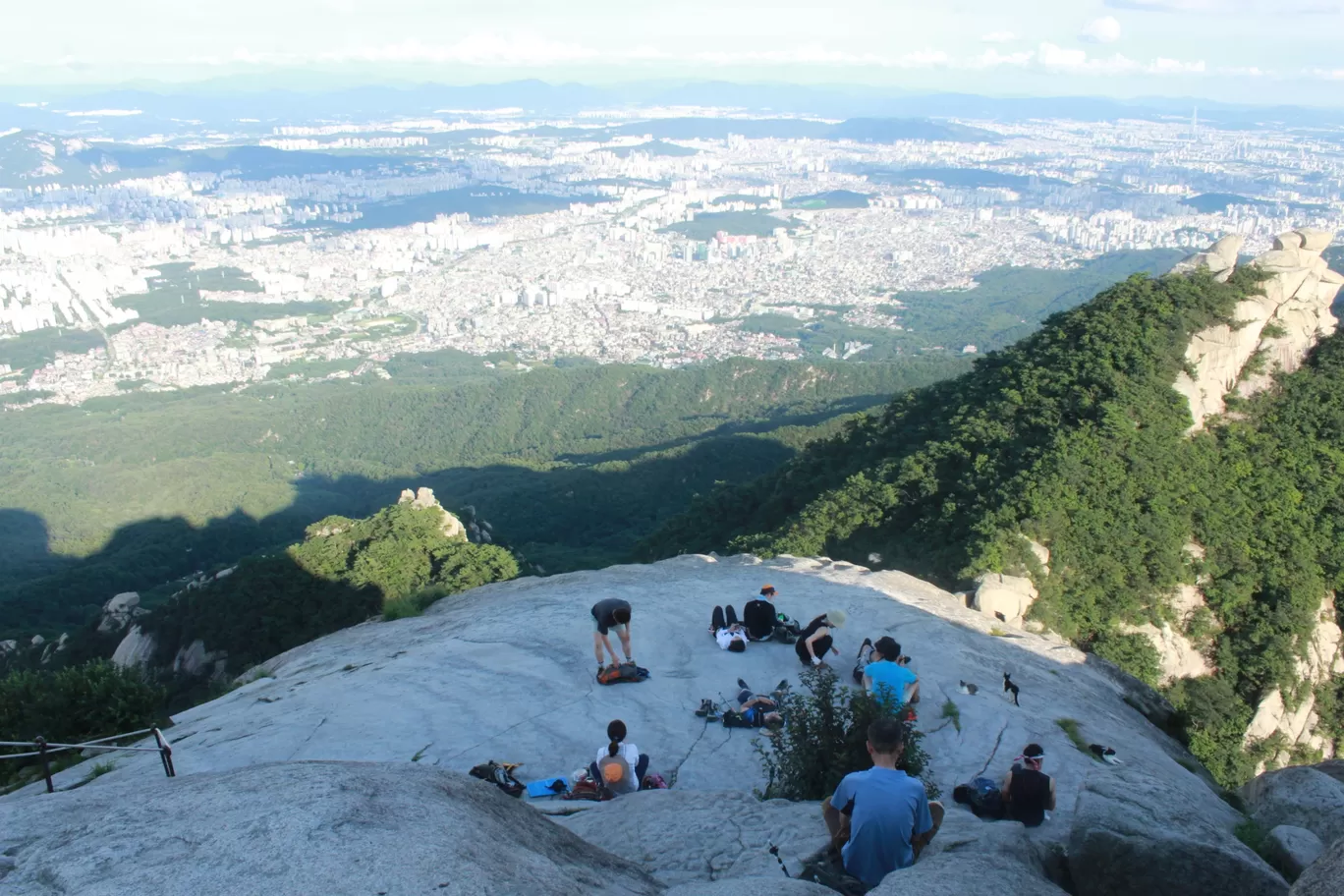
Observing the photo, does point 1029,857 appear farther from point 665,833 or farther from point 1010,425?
point 1010,425

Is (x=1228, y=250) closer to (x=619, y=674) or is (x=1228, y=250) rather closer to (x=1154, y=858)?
(x=619, y=674)

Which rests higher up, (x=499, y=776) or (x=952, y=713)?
(x=499, y=776)

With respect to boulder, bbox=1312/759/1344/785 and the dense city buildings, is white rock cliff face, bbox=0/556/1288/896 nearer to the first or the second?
boulder, bbox=1312/759/1344/785

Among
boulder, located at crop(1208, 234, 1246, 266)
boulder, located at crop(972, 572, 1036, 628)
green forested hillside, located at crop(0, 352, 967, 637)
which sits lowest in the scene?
green forested hillside, located at crop(0, 352, 967, 637)

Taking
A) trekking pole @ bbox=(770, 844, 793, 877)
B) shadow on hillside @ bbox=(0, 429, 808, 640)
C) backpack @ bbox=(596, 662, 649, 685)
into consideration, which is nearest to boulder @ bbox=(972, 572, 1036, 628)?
backpack @ bbox=(596, 662, 649, 685)

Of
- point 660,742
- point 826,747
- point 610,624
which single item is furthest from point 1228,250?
point 826,747

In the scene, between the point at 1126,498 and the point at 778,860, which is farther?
the point at 1126,498
